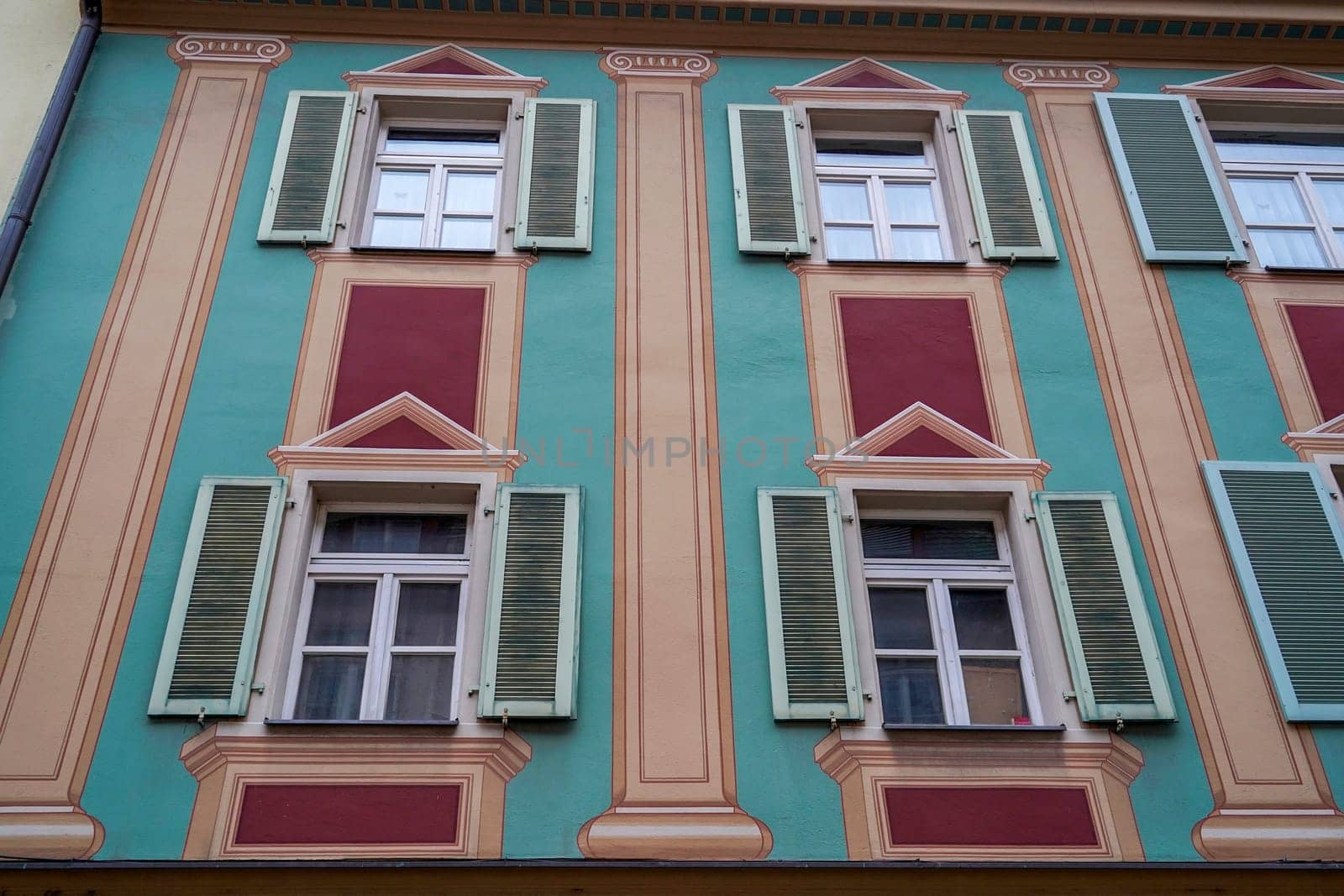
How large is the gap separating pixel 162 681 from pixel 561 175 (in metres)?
4.15

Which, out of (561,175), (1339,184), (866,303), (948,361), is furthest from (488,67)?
(1339,184)

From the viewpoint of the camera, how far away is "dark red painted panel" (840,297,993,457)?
8.20m

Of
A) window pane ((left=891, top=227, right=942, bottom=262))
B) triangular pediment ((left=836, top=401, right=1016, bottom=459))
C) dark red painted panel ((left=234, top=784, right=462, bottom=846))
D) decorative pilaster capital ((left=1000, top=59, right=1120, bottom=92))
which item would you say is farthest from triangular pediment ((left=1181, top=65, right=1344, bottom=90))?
dark red painted panel ((left=234, top=784, right=462, bottom=846))

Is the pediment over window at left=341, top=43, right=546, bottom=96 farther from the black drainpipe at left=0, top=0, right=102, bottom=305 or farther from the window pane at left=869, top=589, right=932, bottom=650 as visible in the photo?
the window pane at left=869, top=589, right=932, bottom=650

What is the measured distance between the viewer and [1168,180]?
9.60 meters

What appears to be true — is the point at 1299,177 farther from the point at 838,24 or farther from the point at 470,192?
the point at 470,192

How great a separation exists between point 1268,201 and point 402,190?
582 cm

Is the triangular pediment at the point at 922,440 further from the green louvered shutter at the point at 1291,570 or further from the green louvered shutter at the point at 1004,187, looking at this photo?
the green louvered shutter at the point at 1004,187

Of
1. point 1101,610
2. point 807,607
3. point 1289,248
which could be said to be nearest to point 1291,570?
point 1101,610

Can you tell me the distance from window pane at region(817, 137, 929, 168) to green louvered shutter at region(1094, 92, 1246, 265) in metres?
1.29

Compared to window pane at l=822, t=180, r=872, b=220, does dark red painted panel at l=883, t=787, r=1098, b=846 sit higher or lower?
lower

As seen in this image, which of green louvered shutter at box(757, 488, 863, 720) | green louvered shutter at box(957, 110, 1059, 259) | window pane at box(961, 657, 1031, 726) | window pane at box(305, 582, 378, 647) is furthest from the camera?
green louvered shutter at box(957, 110, 1059, 259)

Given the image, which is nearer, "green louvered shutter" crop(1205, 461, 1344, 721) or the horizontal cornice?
"green louvered shutter" crop(1205, 461, 1344, 721)

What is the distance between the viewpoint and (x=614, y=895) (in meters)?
6.23
